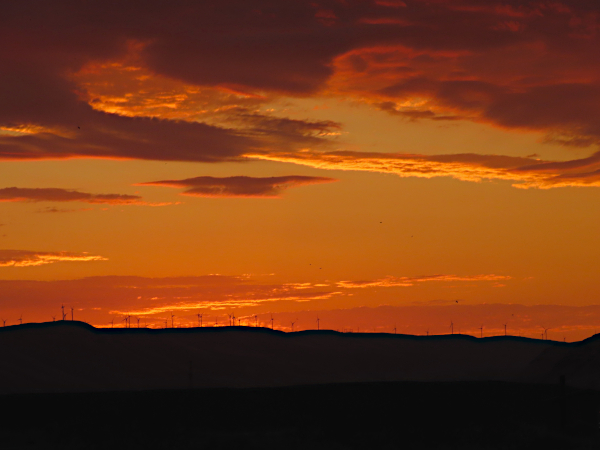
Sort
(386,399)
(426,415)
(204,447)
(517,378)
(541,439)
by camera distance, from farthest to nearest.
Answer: (517,378) < (386,399) < (426,415) < (204,447) < (541,439)

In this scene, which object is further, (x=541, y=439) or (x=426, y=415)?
(x=426, y=415)

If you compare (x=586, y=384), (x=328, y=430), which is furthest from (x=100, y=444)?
(x=586, y=384)

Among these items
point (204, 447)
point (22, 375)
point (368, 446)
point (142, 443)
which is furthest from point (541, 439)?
point (22, 375)

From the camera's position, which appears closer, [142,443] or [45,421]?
[142,443]

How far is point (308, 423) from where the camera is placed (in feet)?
213

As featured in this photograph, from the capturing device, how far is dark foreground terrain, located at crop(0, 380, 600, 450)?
56750 mm

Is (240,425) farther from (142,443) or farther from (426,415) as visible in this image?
(426,415)

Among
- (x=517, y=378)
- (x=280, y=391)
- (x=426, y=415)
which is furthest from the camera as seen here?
(x=517, y=378)

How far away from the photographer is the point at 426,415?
66500 mm

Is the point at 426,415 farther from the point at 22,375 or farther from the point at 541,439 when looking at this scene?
the point at 22,375

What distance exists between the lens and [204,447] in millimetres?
58000

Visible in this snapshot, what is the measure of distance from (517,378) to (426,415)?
416 feet

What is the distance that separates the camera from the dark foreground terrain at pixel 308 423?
56750 mm

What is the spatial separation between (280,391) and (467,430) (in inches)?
1566
